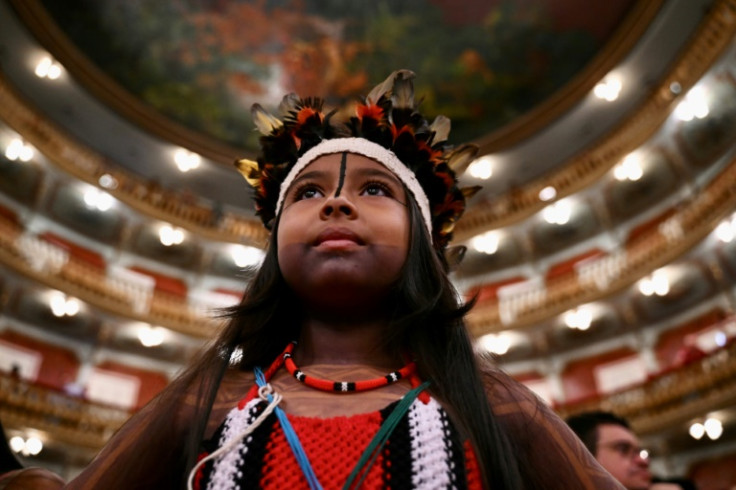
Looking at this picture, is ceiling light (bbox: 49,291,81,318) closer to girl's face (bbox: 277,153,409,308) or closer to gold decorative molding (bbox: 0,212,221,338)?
gold decorative molding (bbox: 0,212,221,338)

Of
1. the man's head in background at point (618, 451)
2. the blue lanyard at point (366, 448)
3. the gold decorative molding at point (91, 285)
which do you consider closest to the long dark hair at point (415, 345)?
the blue lanyard at point (366, 448)

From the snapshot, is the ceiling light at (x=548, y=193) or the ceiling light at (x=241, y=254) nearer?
the ceiling light at (x=548, y=193)

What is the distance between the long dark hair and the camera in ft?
4.49

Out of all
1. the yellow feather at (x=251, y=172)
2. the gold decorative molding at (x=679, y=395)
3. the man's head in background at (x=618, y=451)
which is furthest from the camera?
the gold decorative molding at (x=679, y=395)

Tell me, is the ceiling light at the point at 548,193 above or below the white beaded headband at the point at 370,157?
above

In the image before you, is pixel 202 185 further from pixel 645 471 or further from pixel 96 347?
pixel 645 471

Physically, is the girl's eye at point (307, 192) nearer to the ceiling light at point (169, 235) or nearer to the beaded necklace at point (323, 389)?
the beaded necklace at point (323, 389)

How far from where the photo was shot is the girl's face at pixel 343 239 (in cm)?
156

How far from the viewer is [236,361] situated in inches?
67.4

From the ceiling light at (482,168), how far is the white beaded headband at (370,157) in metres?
18.9

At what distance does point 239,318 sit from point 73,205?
1877 cm

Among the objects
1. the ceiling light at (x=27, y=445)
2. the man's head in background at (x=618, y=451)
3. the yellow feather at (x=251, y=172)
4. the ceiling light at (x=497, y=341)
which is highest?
the ceiling light at (x=497, y=341)

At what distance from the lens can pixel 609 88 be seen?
702 inches

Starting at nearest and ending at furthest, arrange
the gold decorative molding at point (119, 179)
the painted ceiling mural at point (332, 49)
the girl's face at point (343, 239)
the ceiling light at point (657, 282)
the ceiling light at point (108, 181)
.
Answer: the girl's face at point (343, 239), the gold decorative molding at point (119, 179), the ceiling light at point (657, 282), the painted ceiling mural at point (332, 49), the ceiling light at point (108, 181)
